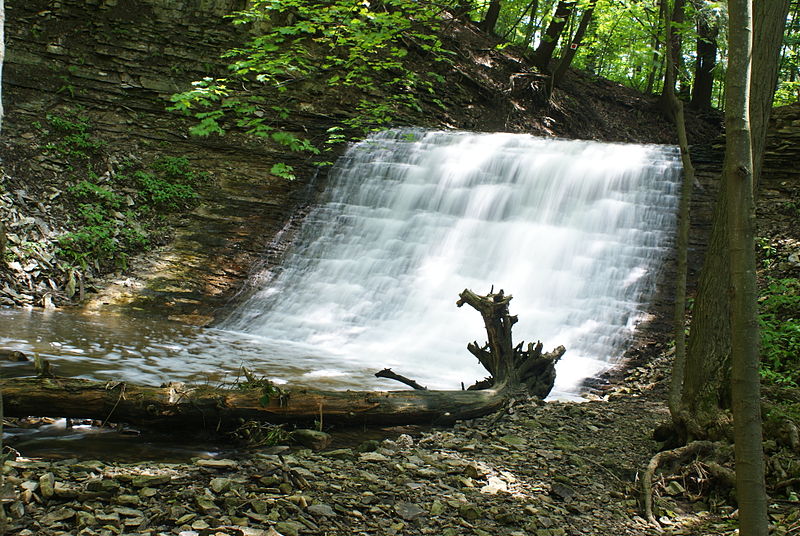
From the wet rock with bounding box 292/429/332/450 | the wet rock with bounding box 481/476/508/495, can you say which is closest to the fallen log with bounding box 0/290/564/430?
the wet rock with bounding box 292/429/332/450

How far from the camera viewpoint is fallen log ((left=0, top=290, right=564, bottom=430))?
3545 millimetres

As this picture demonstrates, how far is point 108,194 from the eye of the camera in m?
10.1

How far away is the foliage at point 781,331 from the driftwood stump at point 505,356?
1.81 metres

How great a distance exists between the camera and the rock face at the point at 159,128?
29.3 feet

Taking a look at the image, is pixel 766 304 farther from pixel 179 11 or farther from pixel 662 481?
pixel 179 11

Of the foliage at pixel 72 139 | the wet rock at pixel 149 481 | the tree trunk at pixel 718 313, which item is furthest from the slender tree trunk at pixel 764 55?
the foliage at pixel 72 139

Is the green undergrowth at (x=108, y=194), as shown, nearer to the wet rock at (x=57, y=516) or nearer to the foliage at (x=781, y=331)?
the wet rock at (x=57, y=516)

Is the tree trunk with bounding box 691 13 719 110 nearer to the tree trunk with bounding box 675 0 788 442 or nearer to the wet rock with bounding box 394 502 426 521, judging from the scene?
the tree trunk with bounding box 675 0 788 442

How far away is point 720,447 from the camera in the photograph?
3.55 metres

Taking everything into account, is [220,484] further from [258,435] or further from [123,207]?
[123,207]

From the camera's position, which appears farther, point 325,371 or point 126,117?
point 126,117

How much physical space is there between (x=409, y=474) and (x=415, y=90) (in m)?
12.5

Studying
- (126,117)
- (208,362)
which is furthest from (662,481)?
(126,117)

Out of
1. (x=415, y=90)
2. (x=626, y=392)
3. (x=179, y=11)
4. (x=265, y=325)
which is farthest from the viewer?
(x=415, y=90)
